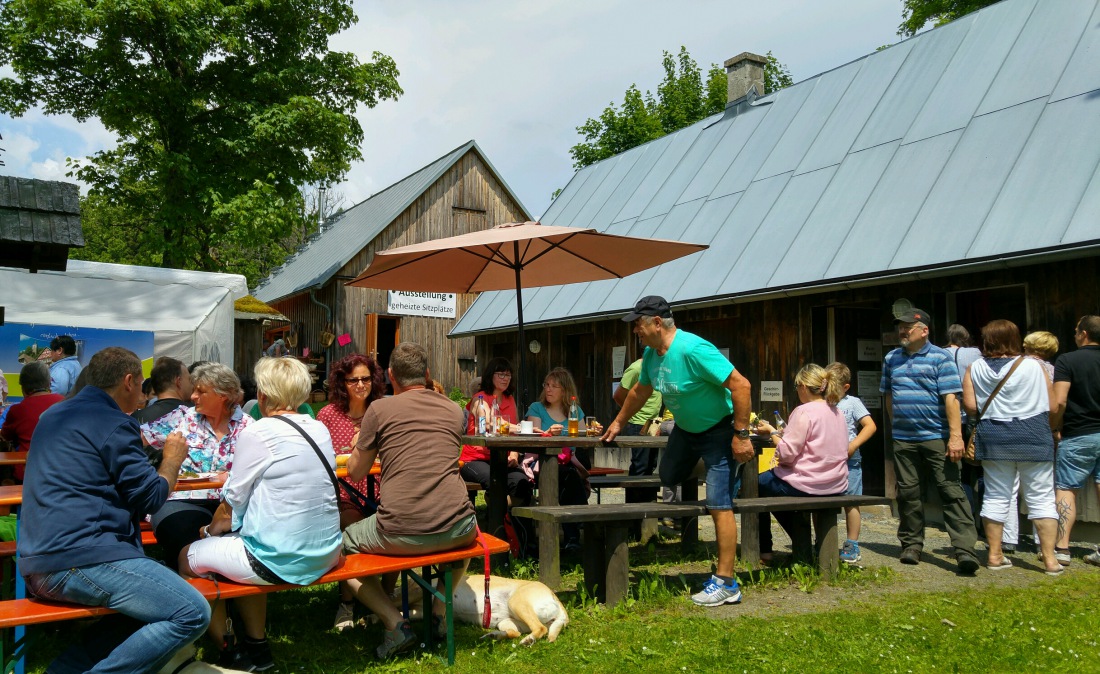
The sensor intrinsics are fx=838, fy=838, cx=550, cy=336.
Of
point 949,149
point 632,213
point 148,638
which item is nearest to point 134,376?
point 148,638

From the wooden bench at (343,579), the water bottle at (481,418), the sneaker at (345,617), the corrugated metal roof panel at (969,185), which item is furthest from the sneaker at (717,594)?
the corrugated metal roof panel at (969,185)

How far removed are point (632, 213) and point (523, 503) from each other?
28.0ft

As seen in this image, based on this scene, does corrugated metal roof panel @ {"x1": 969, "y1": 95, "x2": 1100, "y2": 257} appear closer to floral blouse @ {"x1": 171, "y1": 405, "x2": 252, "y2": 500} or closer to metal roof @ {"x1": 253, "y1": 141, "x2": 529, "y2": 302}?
floral blouse @ {"x1": 171, "y1": 405, "x2": 252, "y2": 500}

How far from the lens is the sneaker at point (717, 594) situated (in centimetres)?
535

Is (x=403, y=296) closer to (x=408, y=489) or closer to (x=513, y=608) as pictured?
(x=513, y=608)

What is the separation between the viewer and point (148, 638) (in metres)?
3.47

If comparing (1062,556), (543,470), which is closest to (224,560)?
(543,470)

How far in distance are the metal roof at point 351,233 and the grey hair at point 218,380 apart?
18.0 metres

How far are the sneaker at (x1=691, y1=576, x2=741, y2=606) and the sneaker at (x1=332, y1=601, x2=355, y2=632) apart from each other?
85.0 inches

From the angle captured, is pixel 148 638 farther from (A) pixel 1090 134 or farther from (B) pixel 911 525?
(A) pixel 1090 134

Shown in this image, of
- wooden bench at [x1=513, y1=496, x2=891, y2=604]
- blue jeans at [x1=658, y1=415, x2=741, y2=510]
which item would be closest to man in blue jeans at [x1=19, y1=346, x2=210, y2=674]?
wooden bench at [x1=513, y1=496, x2=891, y2=604]

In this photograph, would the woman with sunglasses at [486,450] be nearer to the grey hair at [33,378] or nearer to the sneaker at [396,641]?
the sneaker at [396,641]

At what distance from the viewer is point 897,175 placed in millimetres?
9797

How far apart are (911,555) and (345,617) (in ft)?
14.3
